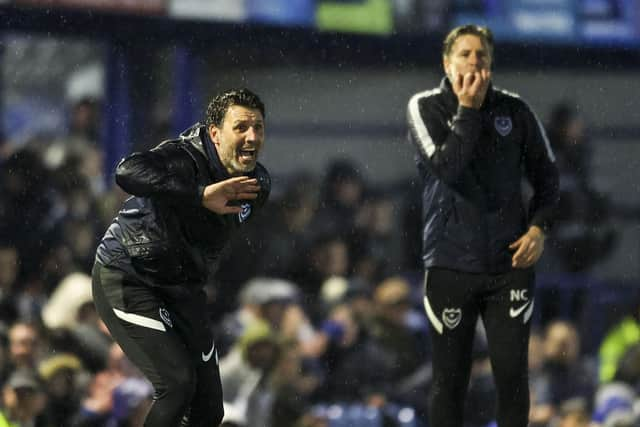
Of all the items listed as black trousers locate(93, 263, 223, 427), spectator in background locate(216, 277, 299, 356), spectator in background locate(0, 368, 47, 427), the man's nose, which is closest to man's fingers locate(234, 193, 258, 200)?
the man's nose

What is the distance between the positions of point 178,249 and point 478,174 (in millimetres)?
1479

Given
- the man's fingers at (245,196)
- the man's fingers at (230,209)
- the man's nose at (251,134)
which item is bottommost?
the man's fingers at (230,209)

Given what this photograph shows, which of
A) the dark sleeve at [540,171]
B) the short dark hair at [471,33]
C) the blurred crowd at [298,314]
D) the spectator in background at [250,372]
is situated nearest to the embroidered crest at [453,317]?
the dark sleeve at [540,171]

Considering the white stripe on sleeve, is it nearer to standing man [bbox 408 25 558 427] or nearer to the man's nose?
standing man [bbox 408 25 558 427]

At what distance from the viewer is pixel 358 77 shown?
14.0m

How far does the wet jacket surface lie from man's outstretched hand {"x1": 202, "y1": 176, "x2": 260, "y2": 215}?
121 millimetres

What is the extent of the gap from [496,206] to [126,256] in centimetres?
175

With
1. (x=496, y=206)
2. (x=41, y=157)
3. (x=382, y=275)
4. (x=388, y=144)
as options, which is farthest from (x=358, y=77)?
(x=496, y=206)

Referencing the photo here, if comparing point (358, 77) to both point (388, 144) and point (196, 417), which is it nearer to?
point (388, 144)

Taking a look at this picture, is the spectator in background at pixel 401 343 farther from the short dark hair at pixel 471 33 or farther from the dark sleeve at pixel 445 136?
the short dark hair at pixel 471 33

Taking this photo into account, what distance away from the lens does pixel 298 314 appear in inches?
426

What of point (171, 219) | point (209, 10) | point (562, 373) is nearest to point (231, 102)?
point (171, 219)

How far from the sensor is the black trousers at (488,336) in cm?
→ 671

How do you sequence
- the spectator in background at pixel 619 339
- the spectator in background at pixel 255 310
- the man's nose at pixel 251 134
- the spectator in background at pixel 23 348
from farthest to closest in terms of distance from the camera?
the spectator in background at pixel 619 339
the spectator in background at pixel 255 310
the spectator in background at pixel 23 348
the man's nose at pixel 251 134
